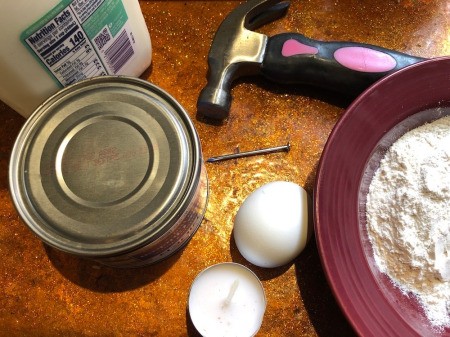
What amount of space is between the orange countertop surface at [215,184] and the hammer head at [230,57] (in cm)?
3

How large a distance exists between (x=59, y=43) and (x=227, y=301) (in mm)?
385

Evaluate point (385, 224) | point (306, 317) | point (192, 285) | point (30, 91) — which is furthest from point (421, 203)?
point (30, 91)

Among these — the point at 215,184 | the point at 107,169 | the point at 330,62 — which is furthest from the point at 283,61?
the point at 107,169

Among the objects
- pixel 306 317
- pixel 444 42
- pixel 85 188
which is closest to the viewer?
pixel 85 188

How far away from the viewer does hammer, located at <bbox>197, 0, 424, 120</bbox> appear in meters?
0.74

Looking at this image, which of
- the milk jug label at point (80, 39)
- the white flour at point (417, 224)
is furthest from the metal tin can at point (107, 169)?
the white flour at point (417, 224)

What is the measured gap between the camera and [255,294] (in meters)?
0.68

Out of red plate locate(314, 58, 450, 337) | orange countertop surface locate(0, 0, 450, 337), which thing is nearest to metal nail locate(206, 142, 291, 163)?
orange countertop surface locate(0, 0, 450, 337)

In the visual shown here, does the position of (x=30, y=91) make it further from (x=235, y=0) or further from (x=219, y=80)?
(x=235, y=0)

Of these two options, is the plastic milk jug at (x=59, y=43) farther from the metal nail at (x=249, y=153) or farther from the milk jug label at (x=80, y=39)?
the metal nail at (x=249, y=153)

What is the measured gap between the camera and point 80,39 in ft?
2.06

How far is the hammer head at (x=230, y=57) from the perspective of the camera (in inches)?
30.2

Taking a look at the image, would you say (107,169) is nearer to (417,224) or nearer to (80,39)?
(80,39)

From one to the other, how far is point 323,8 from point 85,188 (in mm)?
501
